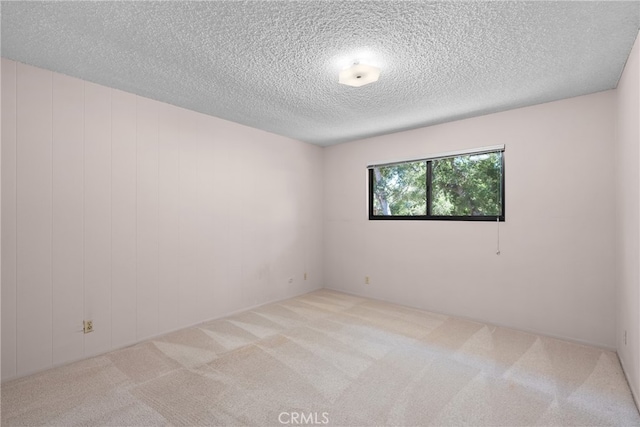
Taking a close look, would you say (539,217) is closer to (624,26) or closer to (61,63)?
(624,26)

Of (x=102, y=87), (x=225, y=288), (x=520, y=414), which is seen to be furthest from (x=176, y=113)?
(x=520, y=414)

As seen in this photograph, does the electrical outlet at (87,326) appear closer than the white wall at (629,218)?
No

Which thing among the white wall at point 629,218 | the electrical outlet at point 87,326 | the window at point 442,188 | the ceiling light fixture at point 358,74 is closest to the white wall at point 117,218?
the electrical outlet at point 87,326

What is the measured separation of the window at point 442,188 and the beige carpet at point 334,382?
1.39 metres

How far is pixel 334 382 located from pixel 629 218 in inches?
96.6

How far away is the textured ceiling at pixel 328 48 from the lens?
5.61ft

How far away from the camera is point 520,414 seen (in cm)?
188

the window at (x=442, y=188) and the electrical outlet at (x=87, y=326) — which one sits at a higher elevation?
the window at (x=442, y=188)

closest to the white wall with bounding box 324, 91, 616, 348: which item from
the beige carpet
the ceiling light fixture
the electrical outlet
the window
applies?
the window

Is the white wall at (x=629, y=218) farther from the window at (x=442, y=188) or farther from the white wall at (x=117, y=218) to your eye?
the white wall at (x=117, y=218)

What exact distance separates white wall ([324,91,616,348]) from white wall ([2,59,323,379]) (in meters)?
1.97

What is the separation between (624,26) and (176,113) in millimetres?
3661

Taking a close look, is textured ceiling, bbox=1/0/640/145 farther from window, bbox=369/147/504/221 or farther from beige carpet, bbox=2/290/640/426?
beige carpet, bbox=2/290/640/426

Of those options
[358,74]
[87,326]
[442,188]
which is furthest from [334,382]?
[442,188]
